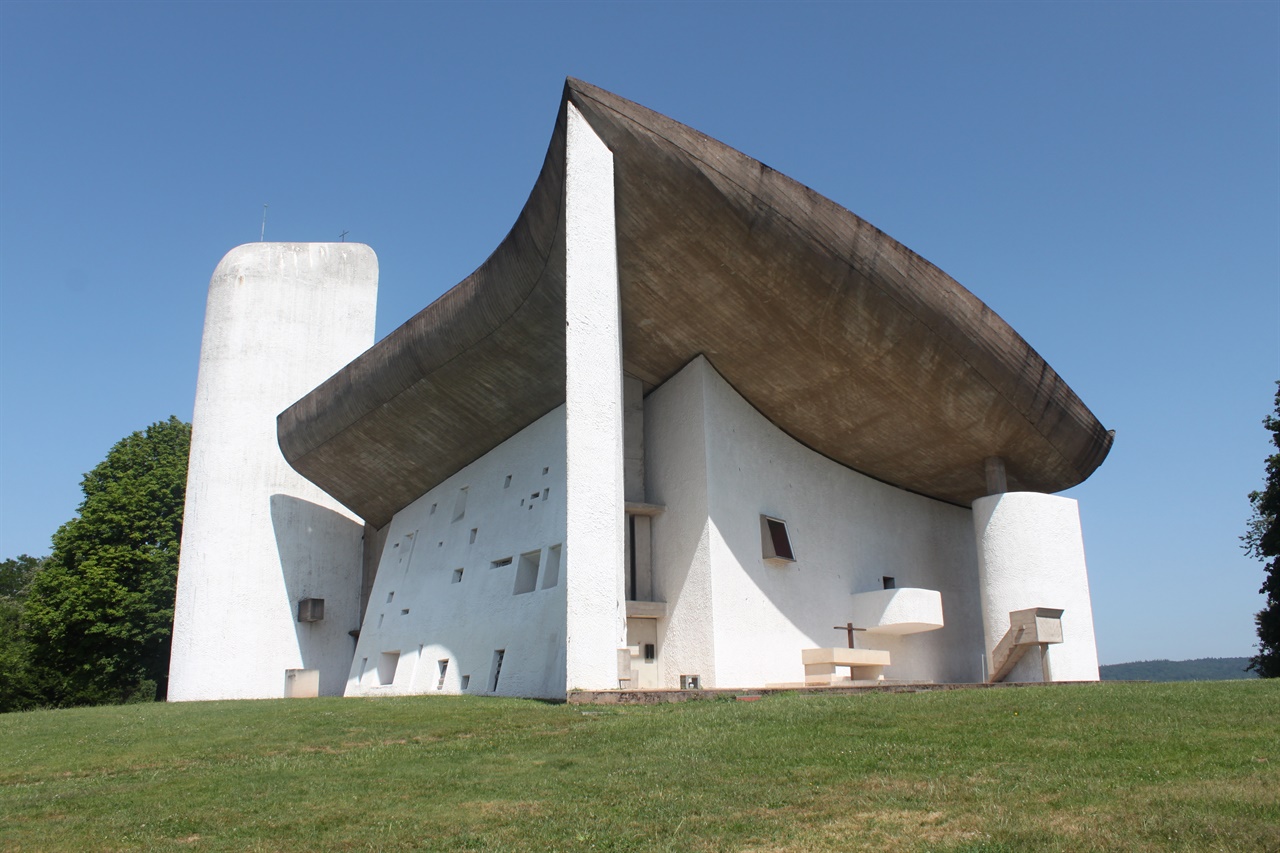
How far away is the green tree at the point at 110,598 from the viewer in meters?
30.0

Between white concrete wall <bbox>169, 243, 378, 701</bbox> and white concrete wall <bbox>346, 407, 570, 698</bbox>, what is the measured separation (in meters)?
1.86

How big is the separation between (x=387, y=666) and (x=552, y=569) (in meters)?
7.35

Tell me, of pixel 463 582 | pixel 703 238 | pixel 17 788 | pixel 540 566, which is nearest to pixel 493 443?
pixel 463 582

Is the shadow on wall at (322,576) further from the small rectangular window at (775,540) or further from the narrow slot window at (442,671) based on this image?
the small rectangular window at (775,540)

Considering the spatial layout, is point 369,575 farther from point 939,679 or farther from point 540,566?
point 939,679

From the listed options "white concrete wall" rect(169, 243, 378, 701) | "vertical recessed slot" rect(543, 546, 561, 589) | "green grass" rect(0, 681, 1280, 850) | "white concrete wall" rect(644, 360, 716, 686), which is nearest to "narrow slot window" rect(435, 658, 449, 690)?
"vertical recessed slot" rect(543, 546, 561, 589)

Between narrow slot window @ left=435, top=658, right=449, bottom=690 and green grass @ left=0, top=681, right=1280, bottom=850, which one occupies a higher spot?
narrow slot window @ left=435, top=658, right=449, bottom=690

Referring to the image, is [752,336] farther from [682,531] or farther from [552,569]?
[552,569]

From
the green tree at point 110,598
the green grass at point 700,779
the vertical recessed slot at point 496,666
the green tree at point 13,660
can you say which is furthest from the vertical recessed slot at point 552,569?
the green tree at point 13,660

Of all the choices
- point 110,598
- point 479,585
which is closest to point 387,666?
point 479,585

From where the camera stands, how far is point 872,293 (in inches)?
633

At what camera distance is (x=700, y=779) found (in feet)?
22.3

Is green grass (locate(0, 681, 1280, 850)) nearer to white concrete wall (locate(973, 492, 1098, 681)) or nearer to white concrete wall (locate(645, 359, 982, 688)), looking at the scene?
white concrete wall (locate(645, 359, 982, 688))

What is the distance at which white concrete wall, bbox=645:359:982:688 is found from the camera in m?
17.3
